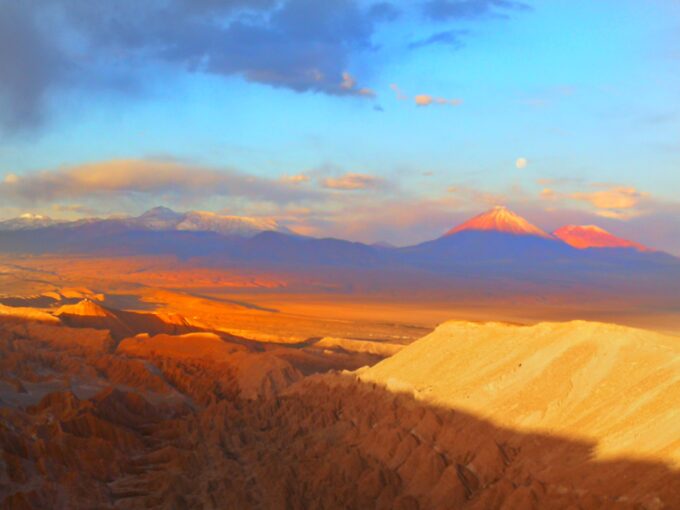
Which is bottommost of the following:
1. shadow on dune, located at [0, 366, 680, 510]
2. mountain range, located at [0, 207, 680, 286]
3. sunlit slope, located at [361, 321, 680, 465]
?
shadow on dune, located at [0, 366, 680, 510]

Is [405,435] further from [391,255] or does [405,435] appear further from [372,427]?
[391,255]

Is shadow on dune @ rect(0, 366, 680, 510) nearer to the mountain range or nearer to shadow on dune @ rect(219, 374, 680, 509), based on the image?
shadow on dune @ rect(219, 374, 680, 509)

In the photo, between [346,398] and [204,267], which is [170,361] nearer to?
[346,398]

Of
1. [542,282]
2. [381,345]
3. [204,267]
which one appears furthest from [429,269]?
[381,345]

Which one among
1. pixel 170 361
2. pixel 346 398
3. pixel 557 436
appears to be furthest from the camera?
pixel 170 361

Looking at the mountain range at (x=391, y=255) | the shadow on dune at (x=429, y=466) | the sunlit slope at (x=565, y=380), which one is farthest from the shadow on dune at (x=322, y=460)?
the mountain range at (x=391, y=255)

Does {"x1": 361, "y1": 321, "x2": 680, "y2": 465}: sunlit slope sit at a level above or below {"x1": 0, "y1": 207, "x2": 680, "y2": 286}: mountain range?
below

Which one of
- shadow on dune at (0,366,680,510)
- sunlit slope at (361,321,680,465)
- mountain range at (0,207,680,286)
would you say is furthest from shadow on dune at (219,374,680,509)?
mountain range at (0,207,680,286)

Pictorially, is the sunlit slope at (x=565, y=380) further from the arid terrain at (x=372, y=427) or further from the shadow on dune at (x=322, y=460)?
the shadow on dune at (x=322, y=460)
